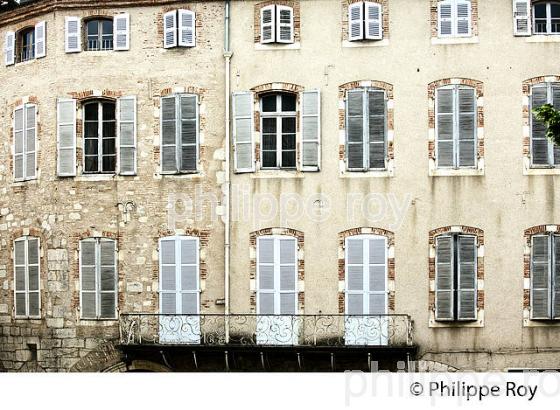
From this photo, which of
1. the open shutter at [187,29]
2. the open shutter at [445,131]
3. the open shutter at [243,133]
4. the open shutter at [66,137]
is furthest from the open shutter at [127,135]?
the open shutter at [445,131]

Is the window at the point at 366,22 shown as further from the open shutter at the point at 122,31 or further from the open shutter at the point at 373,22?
the open shutter at the point at 122,31

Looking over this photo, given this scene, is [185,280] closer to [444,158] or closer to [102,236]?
[102,236]

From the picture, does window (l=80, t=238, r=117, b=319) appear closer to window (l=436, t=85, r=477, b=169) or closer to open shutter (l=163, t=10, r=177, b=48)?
open shutter (l=163, t=10, r=177, b=48)

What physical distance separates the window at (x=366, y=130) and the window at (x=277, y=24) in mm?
1917

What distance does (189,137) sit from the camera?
26859mm

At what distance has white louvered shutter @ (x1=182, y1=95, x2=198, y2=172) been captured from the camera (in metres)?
26.8

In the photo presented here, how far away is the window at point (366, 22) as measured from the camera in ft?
86.9

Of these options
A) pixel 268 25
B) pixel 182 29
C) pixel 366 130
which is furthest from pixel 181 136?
pixel 366 130

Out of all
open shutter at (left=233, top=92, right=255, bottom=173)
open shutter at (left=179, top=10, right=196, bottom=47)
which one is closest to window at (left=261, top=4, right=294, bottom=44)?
open shutter at (left=233, top=92, right=255, bottom=173)

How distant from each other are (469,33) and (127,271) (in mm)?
8911

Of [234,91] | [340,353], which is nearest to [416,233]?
[340,353]

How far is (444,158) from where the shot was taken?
86.0 feet

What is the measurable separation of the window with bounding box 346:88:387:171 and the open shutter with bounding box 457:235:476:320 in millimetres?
2558

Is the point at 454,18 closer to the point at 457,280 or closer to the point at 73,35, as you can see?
the point at 457,280
